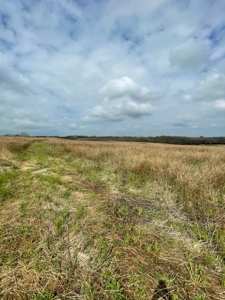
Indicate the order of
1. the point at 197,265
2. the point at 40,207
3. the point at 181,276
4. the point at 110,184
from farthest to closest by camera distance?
the point at 110,184 < the point at 40,207 < the point at 197,265 < the point at 181,276

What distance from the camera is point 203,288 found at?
176 cm

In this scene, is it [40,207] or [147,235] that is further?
[40,207]

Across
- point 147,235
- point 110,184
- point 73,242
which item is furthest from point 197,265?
point 110,184

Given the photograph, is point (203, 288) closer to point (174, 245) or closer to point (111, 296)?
point (174, 245)

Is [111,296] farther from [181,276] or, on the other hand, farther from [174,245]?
[174,245]

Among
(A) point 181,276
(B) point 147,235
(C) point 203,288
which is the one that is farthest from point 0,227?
(C) point 203,288

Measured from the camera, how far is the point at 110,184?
558 cm

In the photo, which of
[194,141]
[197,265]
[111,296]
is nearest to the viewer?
[111,296]

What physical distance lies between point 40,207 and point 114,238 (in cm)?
205

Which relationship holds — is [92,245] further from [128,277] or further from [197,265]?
[197,265]

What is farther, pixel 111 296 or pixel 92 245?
pixel 92 245

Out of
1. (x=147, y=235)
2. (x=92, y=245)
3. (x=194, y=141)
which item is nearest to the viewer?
(x=92, y=245)

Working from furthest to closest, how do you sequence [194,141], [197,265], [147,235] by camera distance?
1. [194,141]
2. [147,235]
3. [197,265]

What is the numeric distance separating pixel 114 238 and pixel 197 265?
1232mm
